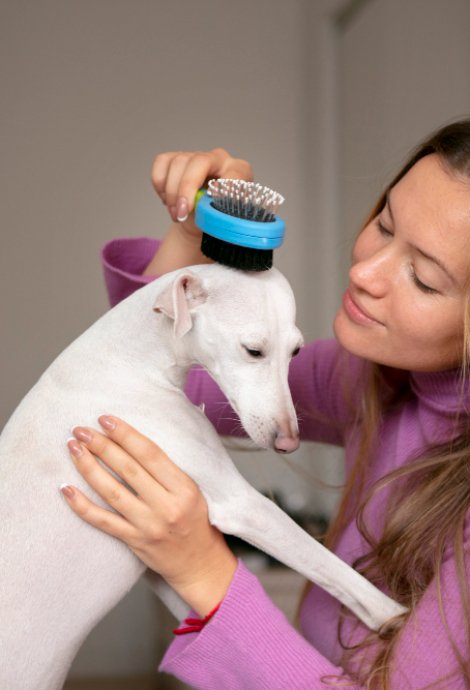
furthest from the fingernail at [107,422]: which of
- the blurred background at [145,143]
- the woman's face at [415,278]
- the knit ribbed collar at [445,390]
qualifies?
the blurred background at [145,143]

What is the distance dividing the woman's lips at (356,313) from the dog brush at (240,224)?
164 mm

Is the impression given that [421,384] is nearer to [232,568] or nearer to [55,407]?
[232,568]

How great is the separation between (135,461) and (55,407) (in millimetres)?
135

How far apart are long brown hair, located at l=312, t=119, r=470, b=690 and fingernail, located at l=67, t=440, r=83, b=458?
445 millimetres

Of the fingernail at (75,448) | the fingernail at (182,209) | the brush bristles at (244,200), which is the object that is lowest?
the fingernail at (75,448)

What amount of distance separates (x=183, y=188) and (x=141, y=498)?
1.49 feet

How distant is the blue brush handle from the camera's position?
1.00m

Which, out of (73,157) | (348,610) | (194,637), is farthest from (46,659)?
(73,157)

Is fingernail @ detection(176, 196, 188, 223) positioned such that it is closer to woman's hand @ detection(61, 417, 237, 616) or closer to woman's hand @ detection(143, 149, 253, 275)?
woman's hand @ detection(143, 149, 253, 275)

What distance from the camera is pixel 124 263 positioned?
4.97 feet

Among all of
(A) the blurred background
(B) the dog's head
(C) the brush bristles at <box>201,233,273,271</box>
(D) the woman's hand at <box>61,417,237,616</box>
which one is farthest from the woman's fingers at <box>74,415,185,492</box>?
(A) the blurred background

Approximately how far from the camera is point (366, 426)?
1393mm

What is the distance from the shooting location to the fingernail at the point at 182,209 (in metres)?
1.19

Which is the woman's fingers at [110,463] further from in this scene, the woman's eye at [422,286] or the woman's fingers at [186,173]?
the woman's eye at [422,286]
